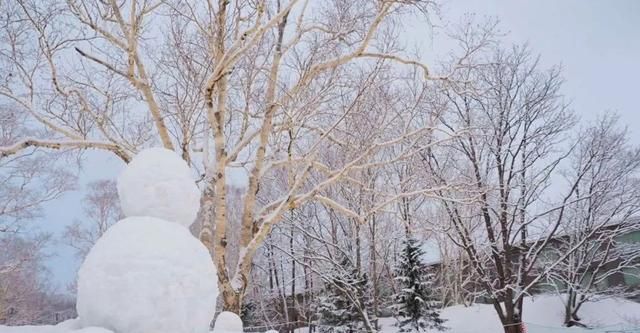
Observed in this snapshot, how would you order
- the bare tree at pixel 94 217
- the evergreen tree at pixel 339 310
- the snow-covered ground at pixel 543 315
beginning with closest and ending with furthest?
the snow-covered ground at pixel 543 315 → the evergreen tree at pixel 339 310 → the bare tree at pixel 94 217

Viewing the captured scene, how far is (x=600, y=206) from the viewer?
14055 millimetres

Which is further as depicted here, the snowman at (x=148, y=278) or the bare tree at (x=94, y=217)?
the bare tree at (x=94, y=217)

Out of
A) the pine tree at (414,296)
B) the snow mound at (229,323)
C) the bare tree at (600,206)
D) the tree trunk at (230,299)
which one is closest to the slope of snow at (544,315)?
the bare tree at (600,206)

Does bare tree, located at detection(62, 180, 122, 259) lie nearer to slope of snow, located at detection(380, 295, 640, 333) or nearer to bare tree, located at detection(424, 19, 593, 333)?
slope of snow, located at detection(380, 295, 640, 333)

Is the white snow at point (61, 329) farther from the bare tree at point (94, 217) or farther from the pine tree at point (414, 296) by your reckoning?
the bare tree at point (94, 217)

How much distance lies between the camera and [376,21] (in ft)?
21.8

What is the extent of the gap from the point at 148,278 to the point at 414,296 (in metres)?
12.8

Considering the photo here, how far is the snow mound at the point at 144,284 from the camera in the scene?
2.09 metres

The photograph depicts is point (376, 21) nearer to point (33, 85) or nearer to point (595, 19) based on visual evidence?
point (33, 85)

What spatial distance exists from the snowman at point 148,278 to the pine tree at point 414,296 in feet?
39.7

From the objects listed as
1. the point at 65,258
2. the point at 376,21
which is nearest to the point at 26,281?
the point at 65,258

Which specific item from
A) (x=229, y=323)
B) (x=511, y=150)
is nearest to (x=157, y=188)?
(x=229, y=323)

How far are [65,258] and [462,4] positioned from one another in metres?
17.1

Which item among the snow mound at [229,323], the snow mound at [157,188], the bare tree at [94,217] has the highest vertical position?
the bare tree at [94,217]
